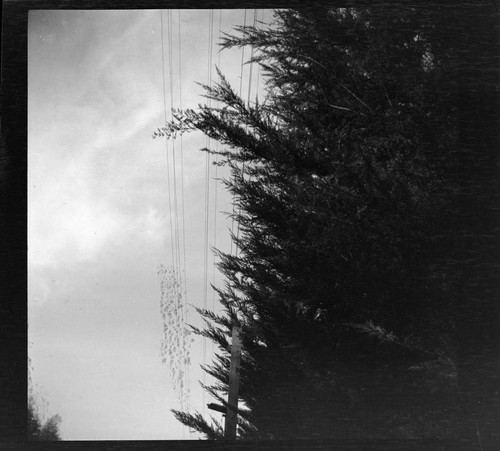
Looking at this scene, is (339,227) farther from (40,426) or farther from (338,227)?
(40,426)

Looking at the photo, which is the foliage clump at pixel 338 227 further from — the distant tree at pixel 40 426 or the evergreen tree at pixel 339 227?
the distant tree at pixel 40 426

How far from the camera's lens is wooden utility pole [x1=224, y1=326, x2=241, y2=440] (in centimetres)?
226

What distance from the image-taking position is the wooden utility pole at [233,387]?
7.40 feet

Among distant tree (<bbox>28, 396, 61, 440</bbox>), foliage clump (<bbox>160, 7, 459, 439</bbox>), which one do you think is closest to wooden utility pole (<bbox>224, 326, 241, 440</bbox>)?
foliage clump (<bbox>160, 7, 459, 439</bbox>)

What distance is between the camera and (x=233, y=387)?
89.6 inches

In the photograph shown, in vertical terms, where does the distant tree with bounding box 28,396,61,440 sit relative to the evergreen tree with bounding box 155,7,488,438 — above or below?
below

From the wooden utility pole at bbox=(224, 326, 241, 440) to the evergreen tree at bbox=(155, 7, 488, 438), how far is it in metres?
0.02

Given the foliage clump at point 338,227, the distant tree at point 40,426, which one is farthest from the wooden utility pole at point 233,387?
the distant tree at point 40,426

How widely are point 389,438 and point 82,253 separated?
4.38 ft

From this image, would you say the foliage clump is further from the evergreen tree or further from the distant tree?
the distant tree

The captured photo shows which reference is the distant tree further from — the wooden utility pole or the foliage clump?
the wooden utility pole

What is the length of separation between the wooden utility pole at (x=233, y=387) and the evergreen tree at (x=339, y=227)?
0.08 ft

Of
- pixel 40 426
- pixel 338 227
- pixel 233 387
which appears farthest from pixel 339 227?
pixel 40 426

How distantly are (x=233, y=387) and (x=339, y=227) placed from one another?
0.72 metres
